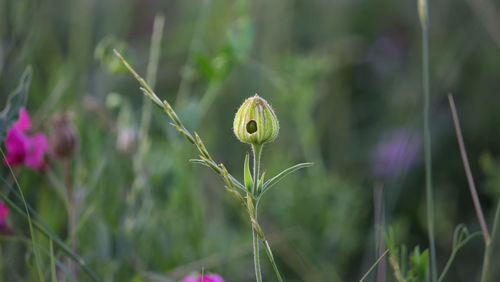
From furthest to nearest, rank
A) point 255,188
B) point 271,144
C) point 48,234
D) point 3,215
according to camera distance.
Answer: point 271,144, point 3,215, point 48,234, point 255,188

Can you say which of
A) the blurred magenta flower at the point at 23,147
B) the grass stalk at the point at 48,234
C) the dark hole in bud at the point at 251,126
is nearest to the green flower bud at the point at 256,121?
the dark hole in bud at the point at 251,126

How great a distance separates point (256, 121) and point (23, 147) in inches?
19.0

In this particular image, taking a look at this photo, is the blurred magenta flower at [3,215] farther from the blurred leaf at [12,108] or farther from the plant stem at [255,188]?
the plant stem at [255,188]

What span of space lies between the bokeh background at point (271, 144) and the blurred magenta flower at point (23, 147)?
0.13 ft

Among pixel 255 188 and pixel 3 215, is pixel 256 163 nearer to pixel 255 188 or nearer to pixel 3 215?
pixel 255 188

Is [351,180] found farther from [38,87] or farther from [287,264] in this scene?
[38,87]

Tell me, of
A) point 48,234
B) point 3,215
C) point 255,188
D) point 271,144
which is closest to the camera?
point 255,188

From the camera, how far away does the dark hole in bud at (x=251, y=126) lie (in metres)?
0.62

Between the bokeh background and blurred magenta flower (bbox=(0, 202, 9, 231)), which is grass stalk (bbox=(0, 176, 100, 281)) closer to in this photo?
the bokeh background

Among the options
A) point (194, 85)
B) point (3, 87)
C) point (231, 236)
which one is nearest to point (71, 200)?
point (3, 87)

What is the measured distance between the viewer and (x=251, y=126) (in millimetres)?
624

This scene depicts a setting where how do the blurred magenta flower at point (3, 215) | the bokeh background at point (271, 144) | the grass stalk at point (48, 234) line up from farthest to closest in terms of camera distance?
the bokeh background at point (271, 144) < the blurred magenta flower at point (3, 215) < the grass stalk at point (48, 234)

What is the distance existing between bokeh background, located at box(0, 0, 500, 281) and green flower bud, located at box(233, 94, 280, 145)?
320 mm

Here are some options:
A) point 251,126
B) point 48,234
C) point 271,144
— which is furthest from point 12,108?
point 271,144
